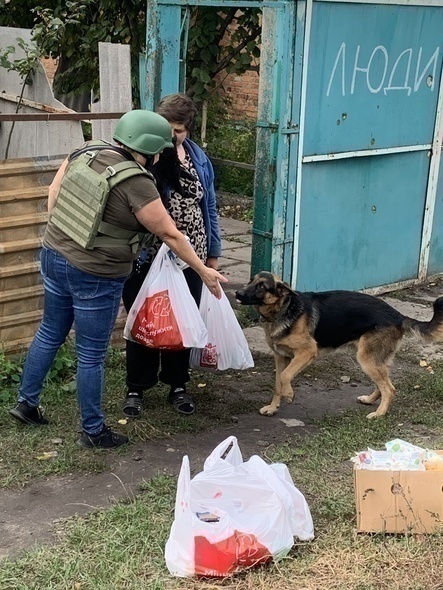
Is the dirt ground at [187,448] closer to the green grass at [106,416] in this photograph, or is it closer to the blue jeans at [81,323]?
the green grass at [106,416]

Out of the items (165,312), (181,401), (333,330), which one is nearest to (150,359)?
(181,401)

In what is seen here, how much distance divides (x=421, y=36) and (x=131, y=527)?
516 centimetres

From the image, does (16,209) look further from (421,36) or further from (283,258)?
(421,36)

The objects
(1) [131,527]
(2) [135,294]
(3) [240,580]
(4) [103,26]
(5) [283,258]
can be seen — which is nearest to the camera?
(3) [240,580]

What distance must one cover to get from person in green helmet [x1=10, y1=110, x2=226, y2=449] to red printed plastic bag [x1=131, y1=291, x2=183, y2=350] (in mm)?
327

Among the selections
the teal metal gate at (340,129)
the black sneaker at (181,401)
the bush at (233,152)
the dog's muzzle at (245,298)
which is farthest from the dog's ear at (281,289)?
the bush at (233,152)

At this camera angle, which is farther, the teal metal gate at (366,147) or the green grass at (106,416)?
the teal metal gate at (366,147)

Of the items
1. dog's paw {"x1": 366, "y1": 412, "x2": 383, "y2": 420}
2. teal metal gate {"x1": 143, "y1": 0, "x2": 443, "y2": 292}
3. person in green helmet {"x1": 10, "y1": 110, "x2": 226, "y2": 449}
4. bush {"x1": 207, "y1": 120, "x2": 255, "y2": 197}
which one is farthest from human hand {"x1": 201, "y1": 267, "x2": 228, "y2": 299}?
bush {"x1": 207, "y1": 120, "x2": 255, "y2": 197}

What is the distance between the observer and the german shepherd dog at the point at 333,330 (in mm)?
4875

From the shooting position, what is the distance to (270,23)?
5.86m

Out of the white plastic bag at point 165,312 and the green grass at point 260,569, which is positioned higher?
the white plastic bag at point 165,312

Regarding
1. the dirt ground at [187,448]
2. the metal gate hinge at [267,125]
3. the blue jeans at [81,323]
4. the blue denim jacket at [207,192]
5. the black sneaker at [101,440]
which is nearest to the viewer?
the dirt ground at [187,448]

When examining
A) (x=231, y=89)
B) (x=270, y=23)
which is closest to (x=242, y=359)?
(x=270, y=23)

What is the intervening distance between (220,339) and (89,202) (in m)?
1.33
